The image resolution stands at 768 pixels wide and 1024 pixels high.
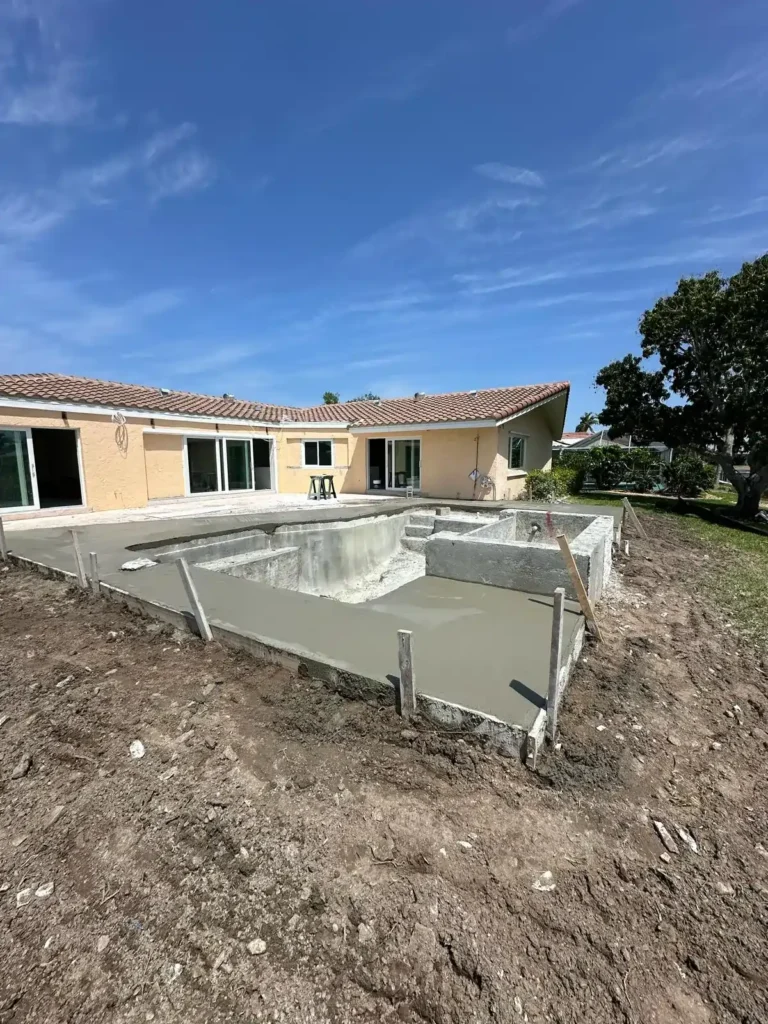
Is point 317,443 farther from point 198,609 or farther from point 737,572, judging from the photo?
point 198,609

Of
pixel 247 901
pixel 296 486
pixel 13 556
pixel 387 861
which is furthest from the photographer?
pixel 296 486

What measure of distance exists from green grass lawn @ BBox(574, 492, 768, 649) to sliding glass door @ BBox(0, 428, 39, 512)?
610 inches

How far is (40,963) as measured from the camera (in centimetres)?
208

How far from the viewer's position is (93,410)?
42.9ft

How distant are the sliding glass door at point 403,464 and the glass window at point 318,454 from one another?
101 inches

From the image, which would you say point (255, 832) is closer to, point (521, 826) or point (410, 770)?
point (410, 770)

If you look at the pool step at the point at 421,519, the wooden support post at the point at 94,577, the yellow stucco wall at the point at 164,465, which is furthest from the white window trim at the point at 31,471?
the pool step at the point at 421,519

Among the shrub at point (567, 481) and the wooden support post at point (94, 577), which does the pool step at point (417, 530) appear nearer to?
the wooden support post at point (94, 577)

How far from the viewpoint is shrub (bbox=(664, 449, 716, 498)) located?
71.1 ft

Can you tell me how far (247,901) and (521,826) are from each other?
1.59m

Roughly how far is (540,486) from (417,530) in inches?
302

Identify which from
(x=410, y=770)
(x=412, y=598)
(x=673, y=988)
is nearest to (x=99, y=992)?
(x=410, y=770)

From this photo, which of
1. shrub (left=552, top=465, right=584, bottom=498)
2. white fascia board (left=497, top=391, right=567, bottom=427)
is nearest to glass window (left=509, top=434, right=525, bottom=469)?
white fascia board (left=497, top=391, right=567, bottom=427)

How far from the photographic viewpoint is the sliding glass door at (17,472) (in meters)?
11.7
